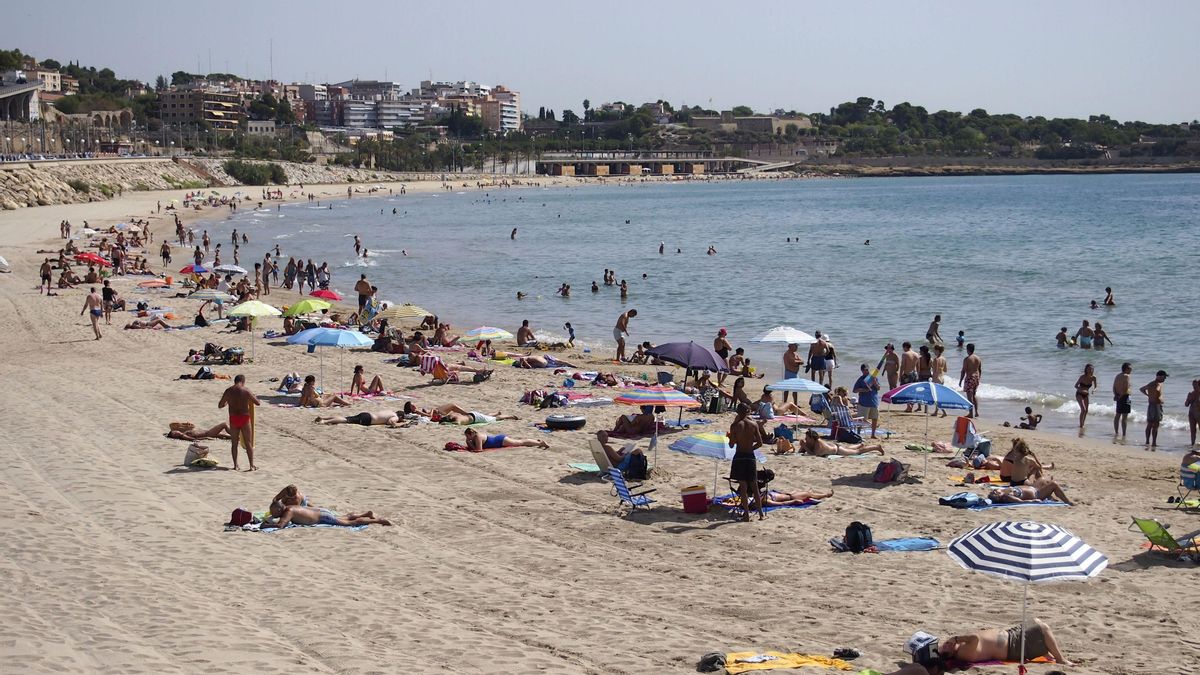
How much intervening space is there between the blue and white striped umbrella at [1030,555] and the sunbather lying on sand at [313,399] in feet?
34.6

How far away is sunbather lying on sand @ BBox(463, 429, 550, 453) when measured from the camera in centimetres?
1341

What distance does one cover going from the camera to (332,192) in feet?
378

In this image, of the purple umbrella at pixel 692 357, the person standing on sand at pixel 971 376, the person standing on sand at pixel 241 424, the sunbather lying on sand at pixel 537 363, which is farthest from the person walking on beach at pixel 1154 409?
the person standing on sand at pixel 241 424

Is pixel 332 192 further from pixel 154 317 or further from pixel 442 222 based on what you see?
pixel 154 317

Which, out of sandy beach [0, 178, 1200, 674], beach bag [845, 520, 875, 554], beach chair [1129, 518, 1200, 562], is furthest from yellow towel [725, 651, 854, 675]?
beach chair [1129, 518, 1200, 562]

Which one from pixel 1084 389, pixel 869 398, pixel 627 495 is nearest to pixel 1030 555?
pixel 627 495

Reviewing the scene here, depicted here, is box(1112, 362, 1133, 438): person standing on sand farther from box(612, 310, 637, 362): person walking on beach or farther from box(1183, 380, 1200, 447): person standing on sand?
box(612, 310, 637, 362): person walking on beach

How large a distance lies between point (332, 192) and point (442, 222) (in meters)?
44.3

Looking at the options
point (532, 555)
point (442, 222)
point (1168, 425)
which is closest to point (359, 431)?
point (532, 555)

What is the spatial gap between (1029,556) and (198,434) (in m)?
9.71

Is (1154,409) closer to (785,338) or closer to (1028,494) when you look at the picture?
(1028,494)

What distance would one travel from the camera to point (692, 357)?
15.6 metres

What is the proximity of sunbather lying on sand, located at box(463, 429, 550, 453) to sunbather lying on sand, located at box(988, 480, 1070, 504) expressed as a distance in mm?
5280

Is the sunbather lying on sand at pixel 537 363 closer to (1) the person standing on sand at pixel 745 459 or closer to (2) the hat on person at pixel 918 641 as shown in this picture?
(1) the person standing on sand at pixel 745 459
